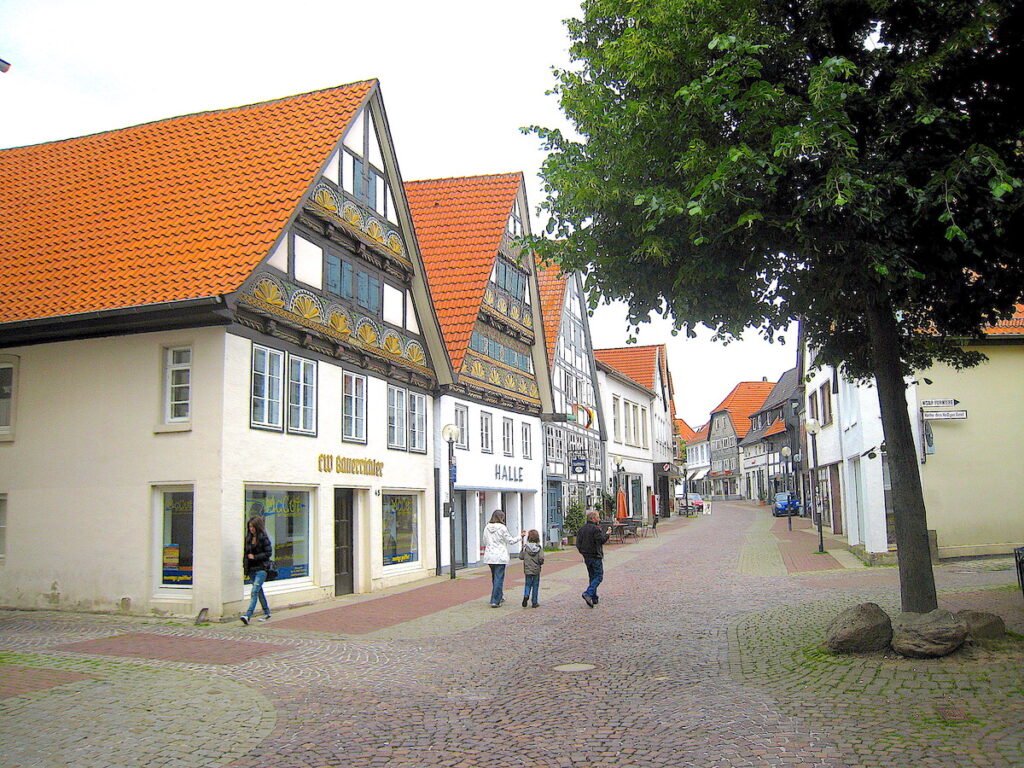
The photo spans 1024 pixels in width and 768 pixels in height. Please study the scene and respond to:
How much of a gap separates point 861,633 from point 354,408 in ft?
36.6

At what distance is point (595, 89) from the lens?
394 inches

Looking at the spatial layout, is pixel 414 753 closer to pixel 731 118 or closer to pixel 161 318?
pixel 731 118

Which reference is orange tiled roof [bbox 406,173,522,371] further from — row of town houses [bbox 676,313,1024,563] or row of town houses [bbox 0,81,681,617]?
row of town houses [bbox 676,313,1024,563]

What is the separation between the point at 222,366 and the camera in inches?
542

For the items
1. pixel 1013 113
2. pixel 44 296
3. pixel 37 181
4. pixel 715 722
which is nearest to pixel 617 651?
pixel 715 722

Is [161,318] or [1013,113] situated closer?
[1013,113]

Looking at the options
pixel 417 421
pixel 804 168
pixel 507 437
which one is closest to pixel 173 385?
pixel 417 421

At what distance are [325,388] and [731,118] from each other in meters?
9.95

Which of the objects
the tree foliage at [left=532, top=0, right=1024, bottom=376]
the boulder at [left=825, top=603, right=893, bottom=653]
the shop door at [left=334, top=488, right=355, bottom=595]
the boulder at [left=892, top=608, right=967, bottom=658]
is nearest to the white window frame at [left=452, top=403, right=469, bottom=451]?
the shop door at [left=334, top=488, right=355, bottom=595]

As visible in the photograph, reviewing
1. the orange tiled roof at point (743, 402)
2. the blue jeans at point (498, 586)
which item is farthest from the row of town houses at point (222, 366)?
the orange tiled roof at point (743, 402)

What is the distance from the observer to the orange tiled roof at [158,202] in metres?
14.3

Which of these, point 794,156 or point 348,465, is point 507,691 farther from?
point 348,465

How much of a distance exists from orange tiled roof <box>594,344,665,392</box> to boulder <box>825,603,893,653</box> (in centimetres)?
4183

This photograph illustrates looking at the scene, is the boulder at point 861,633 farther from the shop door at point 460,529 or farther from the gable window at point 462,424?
the shop door at point 460,529
